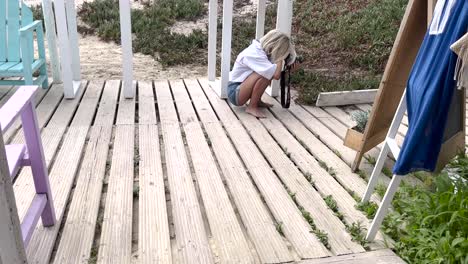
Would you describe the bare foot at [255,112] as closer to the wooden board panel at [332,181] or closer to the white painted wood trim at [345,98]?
the wooden board panel at [332,181]

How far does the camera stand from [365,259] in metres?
2.13

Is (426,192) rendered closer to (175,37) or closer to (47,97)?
(47,97)

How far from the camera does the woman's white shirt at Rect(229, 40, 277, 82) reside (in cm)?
414

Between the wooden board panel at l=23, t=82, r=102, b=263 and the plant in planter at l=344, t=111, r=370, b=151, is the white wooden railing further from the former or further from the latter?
the plant in planter at l=344, t=111, r=370, b=151

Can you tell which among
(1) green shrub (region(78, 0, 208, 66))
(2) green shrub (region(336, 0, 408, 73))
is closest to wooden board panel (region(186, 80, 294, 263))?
(1) green shrub (region(78, 0, 208, 66))

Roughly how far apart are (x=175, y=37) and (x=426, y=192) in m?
5.77

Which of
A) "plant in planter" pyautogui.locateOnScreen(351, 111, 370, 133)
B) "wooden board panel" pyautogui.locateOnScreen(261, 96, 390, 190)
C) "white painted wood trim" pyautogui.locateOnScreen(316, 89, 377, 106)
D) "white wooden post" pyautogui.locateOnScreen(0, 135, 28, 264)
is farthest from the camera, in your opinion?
"white painted wood trim" pyautogui.locateOnScreen(316, 89, 377, 106)

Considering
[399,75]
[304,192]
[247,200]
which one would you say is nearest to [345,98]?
[399,75]

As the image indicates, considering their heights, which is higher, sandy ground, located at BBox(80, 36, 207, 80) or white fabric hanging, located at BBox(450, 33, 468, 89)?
white fabric hanging, located at BBox(450, 33, 468, 89)

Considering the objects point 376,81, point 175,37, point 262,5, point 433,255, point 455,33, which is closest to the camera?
point 455,33

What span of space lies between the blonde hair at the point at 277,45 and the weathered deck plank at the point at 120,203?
4.77 ft

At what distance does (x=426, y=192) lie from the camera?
2512 mm

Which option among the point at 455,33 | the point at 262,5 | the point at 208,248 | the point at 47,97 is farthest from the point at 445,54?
the point at 47,97

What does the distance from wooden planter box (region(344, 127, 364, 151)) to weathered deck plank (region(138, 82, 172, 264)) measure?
1.39 metres
